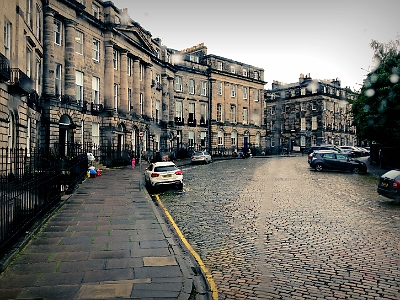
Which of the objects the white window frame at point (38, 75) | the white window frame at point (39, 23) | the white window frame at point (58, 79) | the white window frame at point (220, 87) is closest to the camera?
the white window frame at point (39, 23)

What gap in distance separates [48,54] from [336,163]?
23802mm

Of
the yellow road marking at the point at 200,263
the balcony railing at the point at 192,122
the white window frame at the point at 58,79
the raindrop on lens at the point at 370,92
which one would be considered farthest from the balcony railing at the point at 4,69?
the balcony railing at the point at 192,122

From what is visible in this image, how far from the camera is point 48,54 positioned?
26.0 m

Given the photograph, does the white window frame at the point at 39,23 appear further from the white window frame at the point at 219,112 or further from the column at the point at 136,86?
the white window frame at the point at 219,112

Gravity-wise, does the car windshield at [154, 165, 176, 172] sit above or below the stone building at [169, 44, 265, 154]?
below

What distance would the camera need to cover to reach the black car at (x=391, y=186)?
13.3m

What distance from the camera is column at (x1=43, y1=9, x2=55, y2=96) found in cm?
2577

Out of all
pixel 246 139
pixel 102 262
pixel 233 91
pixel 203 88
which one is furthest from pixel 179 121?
pixel 102 262

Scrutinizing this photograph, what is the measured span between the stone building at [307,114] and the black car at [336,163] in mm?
45194

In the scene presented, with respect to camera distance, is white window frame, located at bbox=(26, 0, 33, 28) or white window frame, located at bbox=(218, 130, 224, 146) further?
white window frame, located at bbox=(218, 130, 224, 146)

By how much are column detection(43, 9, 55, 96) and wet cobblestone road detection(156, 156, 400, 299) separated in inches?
610

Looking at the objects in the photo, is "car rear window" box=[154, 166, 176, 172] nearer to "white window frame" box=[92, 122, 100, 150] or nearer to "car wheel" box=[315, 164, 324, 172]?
"car wheel" box=[315, 164, 324, 172]

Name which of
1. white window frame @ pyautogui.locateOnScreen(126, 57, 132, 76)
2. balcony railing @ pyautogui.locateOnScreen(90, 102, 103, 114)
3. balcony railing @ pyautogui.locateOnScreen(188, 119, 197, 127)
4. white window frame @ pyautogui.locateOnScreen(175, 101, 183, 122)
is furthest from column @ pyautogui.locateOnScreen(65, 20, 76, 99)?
balcony railing @ pyautogui.locateOnScreen(188, 119, 197, 127)

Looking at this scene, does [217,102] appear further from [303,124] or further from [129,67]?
[303,124]
